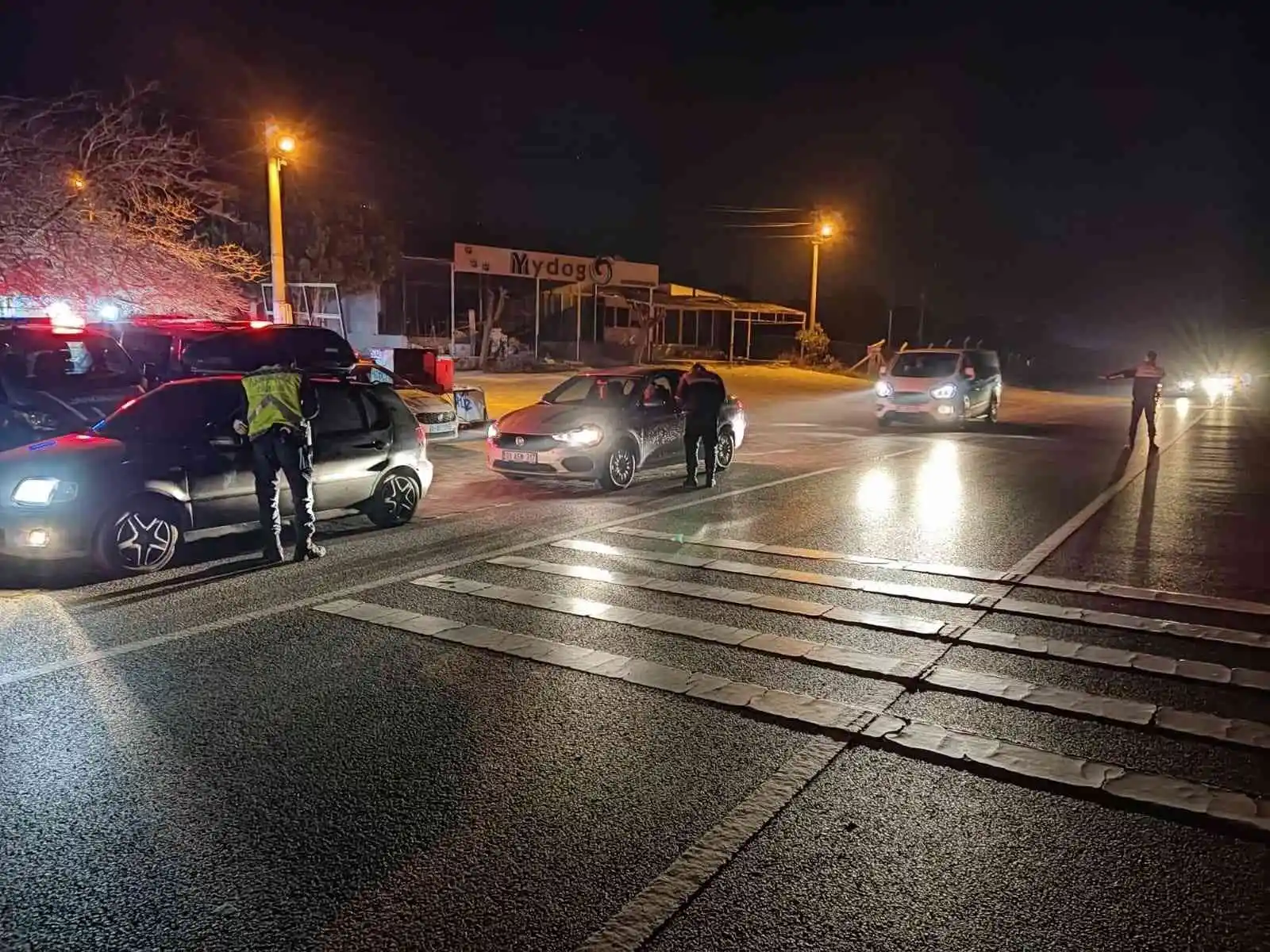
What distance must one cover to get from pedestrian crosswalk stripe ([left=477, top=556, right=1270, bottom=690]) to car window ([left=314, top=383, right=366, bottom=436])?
2.27 meters

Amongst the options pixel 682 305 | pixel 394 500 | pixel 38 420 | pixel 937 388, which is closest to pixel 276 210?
pixel 38 420

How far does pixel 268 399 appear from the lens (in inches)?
318

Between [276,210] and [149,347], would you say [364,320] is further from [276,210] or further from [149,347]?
[149,347]

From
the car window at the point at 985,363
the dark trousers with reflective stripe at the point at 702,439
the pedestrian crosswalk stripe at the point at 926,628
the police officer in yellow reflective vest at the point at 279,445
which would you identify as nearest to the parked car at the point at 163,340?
the police officer in yellow reflective vest at the point at 279,445

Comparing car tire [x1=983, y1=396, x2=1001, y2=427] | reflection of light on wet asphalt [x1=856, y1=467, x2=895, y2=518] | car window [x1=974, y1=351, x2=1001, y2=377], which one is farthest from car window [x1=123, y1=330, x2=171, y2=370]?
car tire [x1=983, y1=396, x2=1001, y2=427]

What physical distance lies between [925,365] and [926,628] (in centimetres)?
1656

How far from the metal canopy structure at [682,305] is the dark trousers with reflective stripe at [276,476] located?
29106mm

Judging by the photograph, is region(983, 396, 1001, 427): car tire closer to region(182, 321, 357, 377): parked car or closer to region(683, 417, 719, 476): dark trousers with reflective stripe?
region(683, 417, 719, 476): dark trousers with reflective stripe

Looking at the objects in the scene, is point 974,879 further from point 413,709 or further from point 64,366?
point 64,366

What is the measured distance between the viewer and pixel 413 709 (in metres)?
4.98

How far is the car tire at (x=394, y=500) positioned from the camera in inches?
383

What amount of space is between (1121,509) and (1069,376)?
52.6 metres

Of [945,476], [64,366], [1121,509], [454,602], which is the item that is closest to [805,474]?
[945,476]

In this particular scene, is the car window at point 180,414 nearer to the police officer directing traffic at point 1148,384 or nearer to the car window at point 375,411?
the car window at point 375,411
